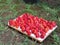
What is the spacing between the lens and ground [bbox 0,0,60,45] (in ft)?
7.47

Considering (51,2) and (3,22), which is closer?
(3,22)

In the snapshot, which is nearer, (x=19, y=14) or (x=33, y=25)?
(x=33, y=25)

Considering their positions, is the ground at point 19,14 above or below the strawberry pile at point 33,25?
below

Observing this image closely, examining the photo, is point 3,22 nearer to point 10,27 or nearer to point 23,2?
point 10,27

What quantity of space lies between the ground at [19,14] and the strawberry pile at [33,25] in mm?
96

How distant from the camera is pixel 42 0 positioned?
11.1ft

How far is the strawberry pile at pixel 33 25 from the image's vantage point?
90.5 inches

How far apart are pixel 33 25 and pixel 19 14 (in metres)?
0.56

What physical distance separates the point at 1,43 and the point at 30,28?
471 millimetres

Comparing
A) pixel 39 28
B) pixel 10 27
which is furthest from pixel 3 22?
pixel 39 28

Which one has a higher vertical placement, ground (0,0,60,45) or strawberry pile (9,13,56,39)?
strawberry pile (9,13,56,39)

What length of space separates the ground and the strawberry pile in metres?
0.10

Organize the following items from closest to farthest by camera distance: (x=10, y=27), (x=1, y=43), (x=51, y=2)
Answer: (x=1, y=43) < (x=10, y=27) < (x=51, y=2)

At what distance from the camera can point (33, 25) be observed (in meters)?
2.44
